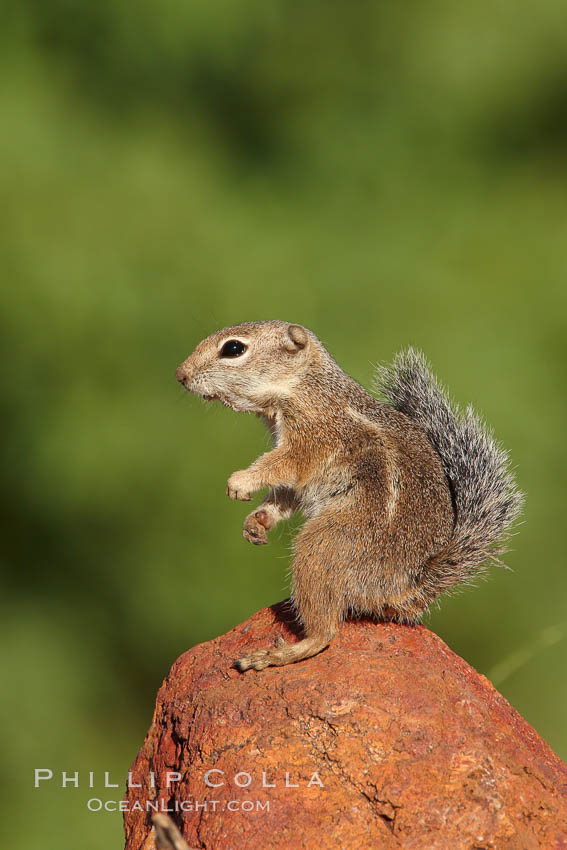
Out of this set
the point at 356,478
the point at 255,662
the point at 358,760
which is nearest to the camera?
the point at 358,760

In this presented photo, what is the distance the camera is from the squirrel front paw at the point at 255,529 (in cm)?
302

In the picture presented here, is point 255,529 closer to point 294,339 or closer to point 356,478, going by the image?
point 356,478

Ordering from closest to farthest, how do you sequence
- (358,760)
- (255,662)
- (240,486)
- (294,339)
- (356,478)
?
(358,760) < (255,662) < (356,478) < (240,486) < (294,339)

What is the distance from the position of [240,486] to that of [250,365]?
0.41 meters

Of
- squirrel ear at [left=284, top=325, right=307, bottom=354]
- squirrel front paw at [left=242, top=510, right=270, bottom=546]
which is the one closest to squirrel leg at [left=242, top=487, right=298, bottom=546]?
squirrel front paw at [left=242, top=510, right=270, bottom=546]

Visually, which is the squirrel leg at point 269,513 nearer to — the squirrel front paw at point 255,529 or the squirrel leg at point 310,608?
the squirrel front paw at point 255,529

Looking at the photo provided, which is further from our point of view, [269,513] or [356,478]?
[269,513]

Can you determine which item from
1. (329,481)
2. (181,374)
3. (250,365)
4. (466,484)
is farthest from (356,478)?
(181,374)

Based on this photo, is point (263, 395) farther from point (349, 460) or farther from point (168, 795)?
point (168, 795)

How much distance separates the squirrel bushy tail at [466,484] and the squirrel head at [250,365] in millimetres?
419

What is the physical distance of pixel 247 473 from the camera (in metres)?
3.01

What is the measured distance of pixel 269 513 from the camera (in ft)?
10.3

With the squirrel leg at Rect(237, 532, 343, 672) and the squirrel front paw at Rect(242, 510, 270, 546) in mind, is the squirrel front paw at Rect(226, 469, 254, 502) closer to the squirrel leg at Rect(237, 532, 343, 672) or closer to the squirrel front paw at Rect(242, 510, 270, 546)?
the squirrel front paw at Rect(242, 510, 270, 546)

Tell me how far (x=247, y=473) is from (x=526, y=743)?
1.17 m
